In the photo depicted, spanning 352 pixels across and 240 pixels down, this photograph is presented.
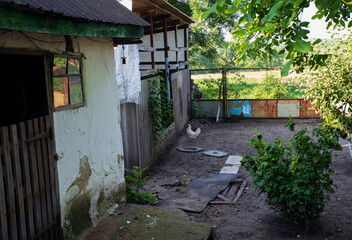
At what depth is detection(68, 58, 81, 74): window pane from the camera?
435 centimetres

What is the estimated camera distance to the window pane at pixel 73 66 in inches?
171

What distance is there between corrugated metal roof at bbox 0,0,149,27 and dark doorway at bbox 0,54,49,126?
0.75 metres

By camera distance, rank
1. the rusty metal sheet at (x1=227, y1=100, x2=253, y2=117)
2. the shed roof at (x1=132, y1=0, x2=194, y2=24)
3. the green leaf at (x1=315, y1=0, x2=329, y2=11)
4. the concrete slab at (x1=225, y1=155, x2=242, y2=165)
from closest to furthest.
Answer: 1. the green leaf at (x1=315, y1=0, x2=329, y2=11)
2. the shed roof at (x1=132, y1=0, x2=194, y2=24)
3. the concrete slab at (x1=225, y1=155, x2=242, y2=165)
4. the rusty metal sheet at (x1=227, y1=100, x2=253, y2=117)

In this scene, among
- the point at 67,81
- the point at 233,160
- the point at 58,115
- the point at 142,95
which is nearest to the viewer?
the point at 58,115

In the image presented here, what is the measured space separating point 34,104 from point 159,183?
450 cm

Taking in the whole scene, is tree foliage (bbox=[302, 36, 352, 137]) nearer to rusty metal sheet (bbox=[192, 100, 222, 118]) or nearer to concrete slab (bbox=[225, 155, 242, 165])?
concrete slab (bbox=[225, 155, 242, 165])

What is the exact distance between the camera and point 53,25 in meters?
3.21

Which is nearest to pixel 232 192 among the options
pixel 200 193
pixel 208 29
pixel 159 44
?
pixel 200 193

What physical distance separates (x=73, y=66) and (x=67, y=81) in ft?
0.80

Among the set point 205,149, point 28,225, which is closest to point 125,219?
point 28,225

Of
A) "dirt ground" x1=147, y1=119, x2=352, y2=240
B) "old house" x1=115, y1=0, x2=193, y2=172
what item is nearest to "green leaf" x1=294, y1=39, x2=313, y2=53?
"dirt ground" x1=147, y1=119, x2=352, y2=240

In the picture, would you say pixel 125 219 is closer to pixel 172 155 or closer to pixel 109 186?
pixel 109 186

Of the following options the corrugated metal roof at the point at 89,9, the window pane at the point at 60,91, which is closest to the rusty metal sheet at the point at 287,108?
the corrugated metal roof at the point at 89,9

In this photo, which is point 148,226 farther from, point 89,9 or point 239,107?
point 239,107
